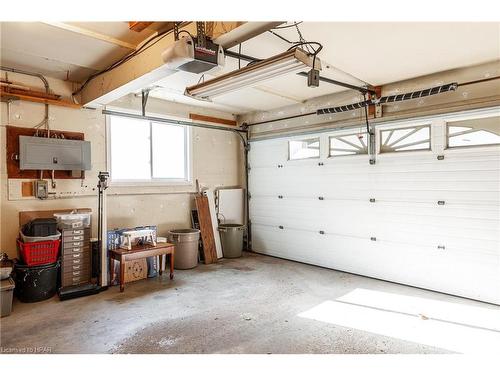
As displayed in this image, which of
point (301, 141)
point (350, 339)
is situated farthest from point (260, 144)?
point (350, 339)

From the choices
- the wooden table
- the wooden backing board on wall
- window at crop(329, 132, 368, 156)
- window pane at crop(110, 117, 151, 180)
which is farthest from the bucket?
window at crop(329, 132, 368, 156)

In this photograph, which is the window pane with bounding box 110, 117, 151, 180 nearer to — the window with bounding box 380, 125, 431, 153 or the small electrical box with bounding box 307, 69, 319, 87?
the small electrical box with bounding box 307, 69, 319, 87

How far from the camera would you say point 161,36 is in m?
2.84

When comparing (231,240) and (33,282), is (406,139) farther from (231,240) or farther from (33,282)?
(33,282)

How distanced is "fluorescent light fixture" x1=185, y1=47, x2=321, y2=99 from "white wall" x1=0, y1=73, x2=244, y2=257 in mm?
1986

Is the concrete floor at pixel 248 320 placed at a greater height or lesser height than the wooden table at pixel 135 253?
lesser

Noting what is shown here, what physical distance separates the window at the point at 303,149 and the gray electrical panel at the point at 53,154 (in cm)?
329

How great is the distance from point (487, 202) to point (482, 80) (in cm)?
142

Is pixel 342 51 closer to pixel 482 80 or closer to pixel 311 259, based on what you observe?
pixel 482 80

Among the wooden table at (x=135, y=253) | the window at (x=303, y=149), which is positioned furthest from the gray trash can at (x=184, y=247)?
the window at (x=303, y=149)

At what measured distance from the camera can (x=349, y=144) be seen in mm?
4863

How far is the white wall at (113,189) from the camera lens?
12.6 ft

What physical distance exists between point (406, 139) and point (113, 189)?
4311 mm

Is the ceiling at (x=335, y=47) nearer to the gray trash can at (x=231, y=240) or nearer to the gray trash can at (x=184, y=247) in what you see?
the gray trash can at (x=184, y=247)
